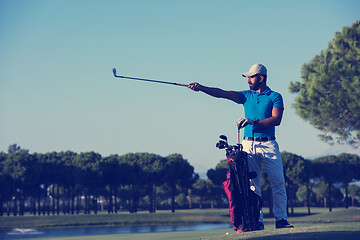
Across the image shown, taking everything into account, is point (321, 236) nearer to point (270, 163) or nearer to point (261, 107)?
point (270, 163)

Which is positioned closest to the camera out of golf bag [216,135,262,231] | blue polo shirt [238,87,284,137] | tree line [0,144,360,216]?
golf bag [216,135,262,231]

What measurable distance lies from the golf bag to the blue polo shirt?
1.88ft

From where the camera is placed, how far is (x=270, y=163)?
11516 mm

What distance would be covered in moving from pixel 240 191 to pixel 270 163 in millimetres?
925

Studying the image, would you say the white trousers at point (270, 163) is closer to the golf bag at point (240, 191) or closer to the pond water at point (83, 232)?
the golf bag at point (240, 191)

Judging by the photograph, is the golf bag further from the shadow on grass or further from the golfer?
the shadow on grass

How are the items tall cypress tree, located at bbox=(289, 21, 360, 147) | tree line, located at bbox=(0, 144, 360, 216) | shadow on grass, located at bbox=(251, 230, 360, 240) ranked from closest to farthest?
shadow on grass, located at bbox=(251, 230, 360, 240) → tall cypress tree, located at bbox=(289, 21, 360, 147) → tree line, located at bbox=(0, 144, 360, 216)

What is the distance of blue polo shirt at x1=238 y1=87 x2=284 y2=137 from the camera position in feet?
38.0

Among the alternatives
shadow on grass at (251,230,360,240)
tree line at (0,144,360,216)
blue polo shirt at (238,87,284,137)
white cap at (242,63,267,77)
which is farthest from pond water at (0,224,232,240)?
shadow on grass at (251,230,360,240)

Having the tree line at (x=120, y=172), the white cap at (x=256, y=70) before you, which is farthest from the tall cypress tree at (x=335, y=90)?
the tree line at (x=120, y=172)

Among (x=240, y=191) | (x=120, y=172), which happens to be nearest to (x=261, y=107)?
(x=240, y=191)

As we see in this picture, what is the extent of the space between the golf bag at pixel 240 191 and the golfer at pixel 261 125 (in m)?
0.25

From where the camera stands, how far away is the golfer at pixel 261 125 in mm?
11477

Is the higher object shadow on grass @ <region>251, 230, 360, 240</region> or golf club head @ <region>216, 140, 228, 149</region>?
golf club head @ <region>216, 140, 228, 149</region>
